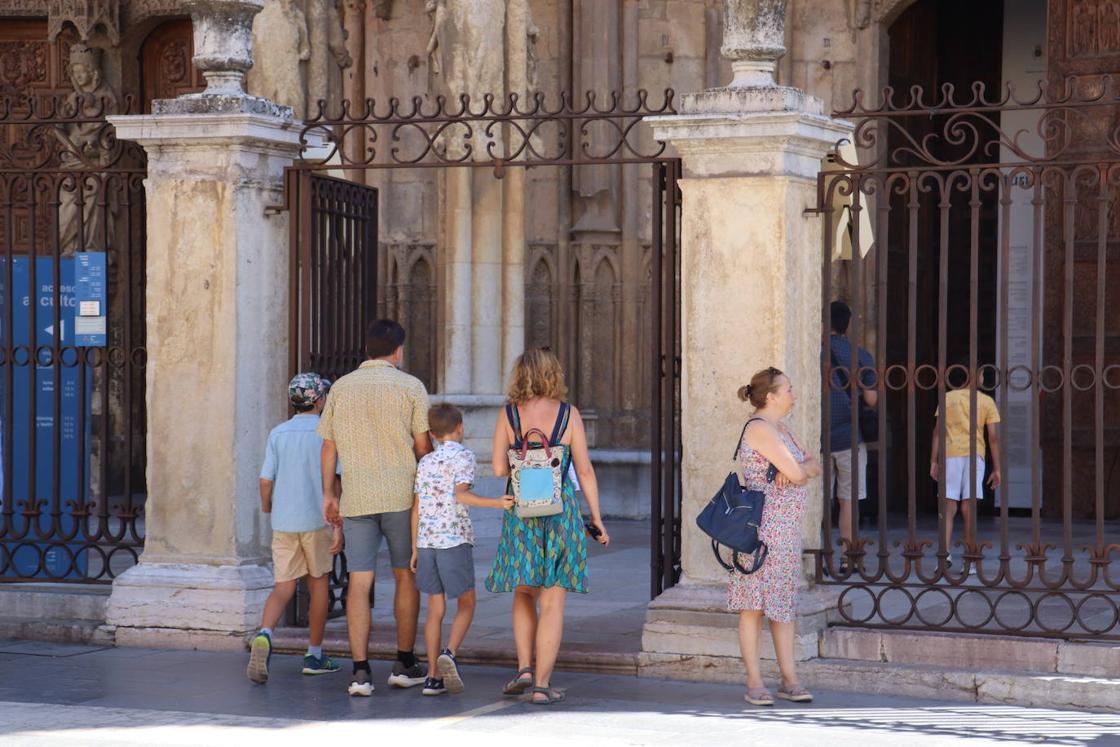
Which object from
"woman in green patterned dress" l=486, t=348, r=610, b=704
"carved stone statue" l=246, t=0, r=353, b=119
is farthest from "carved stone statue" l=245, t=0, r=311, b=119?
"woman in green patterned dress" l=486, t=348, r=610, b=704

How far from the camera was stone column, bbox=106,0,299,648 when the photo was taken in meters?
9.74

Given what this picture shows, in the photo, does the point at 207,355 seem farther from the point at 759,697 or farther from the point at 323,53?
the point at 323,53

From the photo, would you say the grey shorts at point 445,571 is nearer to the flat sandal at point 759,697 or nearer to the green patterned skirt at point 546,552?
the green patterned skirt at point 546,552

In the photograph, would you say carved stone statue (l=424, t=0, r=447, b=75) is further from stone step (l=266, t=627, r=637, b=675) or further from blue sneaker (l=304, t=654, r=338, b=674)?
blue sneaker (l=304, t=654, r=338, b=674)

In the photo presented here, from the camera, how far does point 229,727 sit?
7668 mm

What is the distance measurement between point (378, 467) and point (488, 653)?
119 centimetres

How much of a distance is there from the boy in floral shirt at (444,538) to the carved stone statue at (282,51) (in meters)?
6.19

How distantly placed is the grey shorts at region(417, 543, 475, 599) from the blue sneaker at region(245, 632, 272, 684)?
77 cm

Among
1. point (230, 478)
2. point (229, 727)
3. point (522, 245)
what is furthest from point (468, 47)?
point (229, 727)

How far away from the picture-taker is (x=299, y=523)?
8.95 metres

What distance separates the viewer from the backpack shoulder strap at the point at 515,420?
8.25 metres

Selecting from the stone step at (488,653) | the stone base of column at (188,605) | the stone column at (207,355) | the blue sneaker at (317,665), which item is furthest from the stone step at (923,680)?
the stone column at (207,355)

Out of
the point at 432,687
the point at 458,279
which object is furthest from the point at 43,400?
the point at 458,279

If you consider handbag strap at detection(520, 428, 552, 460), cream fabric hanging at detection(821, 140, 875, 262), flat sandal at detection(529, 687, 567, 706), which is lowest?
flat sandal at detection(529, 687, 567, 706)
